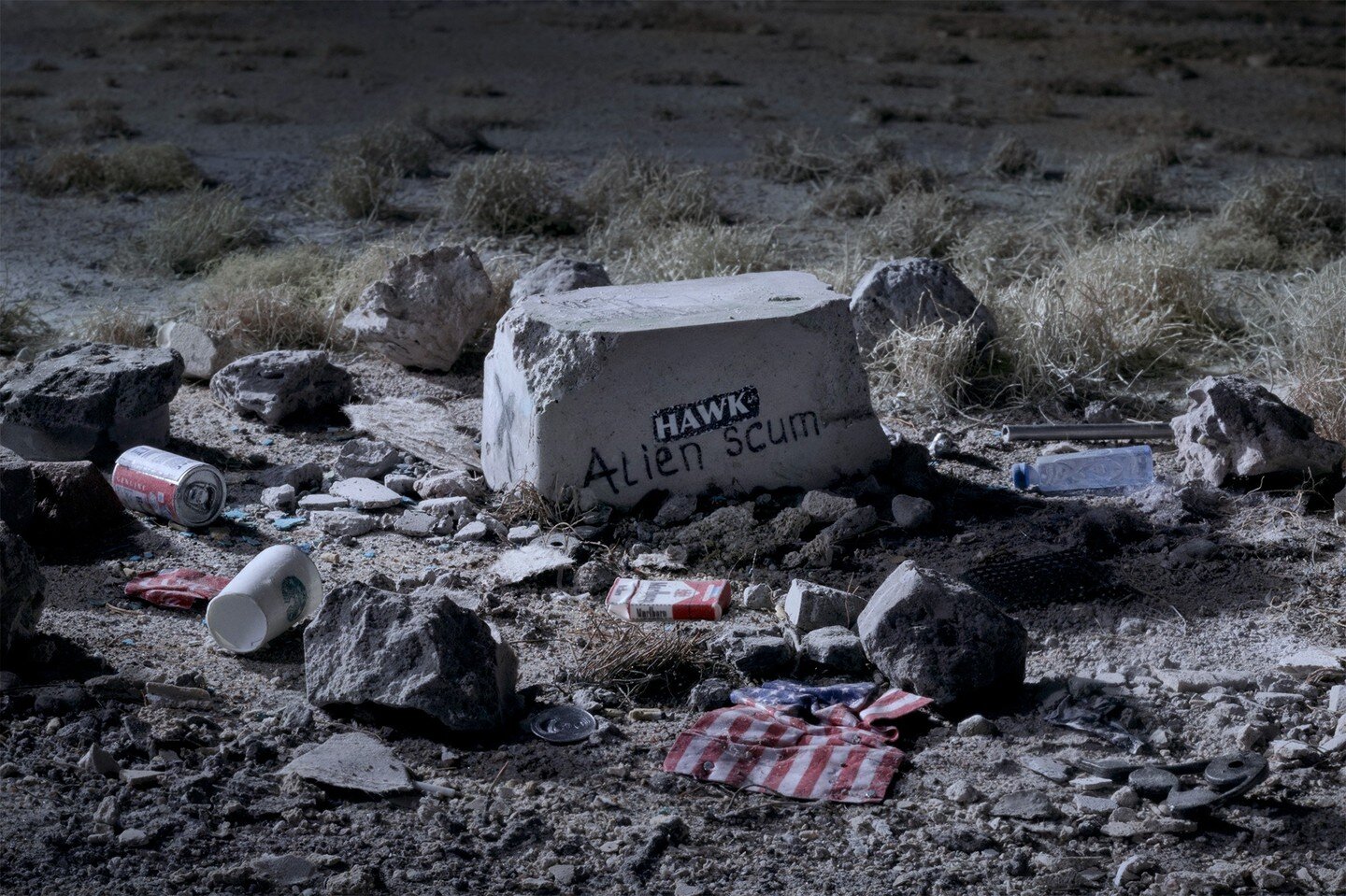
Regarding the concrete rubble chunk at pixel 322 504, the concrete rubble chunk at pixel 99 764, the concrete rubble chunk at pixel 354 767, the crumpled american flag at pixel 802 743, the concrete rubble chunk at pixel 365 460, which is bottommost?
the crumpled american flag at pixel 802 743

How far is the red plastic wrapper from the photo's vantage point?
388cm

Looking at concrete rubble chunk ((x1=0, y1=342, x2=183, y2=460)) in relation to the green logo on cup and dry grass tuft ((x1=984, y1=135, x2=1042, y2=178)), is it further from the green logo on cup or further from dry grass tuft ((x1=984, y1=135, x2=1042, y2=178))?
dry grass tuft ((x1=984, y1=135, x2=1042, y2=178))

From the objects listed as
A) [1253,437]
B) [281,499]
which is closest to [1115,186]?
[1253,437]

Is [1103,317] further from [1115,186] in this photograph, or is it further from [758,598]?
[1115,186]

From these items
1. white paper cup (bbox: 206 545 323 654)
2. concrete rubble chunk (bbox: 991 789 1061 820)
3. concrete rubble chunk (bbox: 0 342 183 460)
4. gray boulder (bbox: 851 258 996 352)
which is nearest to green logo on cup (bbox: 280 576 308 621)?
white paper cup (bbox: 206 545 323 654)

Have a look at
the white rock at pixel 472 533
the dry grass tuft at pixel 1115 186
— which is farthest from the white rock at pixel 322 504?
the dry grass tuft at pixel 1115 186

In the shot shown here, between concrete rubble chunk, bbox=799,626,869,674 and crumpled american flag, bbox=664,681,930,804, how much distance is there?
11 cm

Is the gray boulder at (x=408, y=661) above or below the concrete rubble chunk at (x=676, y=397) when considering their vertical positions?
below

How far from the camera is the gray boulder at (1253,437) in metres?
4.59

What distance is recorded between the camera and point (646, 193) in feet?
27.4

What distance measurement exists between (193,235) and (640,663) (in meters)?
5.26

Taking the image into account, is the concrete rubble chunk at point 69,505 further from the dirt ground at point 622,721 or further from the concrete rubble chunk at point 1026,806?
the concrete rubble chunk at point 1026,806

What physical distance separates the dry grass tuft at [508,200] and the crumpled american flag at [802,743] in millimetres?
5396

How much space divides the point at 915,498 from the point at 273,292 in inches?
139
